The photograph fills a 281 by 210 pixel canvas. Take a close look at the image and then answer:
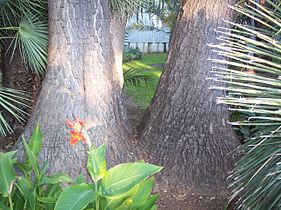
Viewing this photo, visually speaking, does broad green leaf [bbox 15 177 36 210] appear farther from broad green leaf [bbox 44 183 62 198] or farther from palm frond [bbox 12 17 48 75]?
palm frond [bbox 12 17 48 75]

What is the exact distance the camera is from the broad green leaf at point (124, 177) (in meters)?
2.41

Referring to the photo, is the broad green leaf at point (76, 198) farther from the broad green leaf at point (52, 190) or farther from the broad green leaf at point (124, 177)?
the broad green leaf at point (52, 190)

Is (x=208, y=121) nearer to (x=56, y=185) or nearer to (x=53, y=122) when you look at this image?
(x=53, y=122)

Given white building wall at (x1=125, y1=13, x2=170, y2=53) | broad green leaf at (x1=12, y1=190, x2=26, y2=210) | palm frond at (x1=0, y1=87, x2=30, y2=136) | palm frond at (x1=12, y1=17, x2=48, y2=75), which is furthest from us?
white building wall at (x1=125, y1=13, x2=170, y2=53)

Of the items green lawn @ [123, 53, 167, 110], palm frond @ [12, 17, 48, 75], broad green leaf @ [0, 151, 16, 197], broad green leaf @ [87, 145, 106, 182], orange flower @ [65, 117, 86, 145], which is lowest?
green lawn @ [123, 53, 167, 110]

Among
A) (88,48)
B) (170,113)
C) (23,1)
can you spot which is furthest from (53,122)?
(23,1)

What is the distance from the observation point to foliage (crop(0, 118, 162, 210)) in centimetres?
231

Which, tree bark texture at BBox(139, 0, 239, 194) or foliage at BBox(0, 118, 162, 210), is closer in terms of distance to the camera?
foliage at BBox(0, 118, 162, 210)

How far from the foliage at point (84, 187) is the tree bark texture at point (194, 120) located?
1264 mm

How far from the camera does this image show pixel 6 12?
5406 mm

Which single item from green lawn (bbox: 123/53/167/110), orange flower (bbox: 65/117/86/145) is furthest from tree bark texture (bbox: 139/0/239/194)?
green lawn (bbox: 123/53/167/110)

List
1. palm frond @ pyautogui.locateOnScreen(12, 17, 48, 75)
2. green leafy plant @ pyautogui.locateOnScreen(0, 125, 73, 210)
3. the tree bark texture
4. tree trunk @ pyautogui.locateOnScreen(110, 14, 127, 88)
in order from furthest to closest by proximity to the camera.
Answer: tree trunk @ pyautogui.locateOnScreen(110, 14, 127, 88)
palm frond @ pyautogui.locateOnScreen(12, 17, 48, 75)
the tree bark texture
green leafy plant @ pyautogui.locateOnScreen(0, 125, 73, 210)

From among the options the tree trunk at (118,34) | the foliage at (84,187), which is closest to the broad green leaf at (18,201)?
the foliage at (84,187)

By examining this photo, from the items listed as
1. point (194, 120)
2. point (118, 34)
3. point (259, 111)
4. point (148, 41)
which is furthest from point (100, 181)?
point (148, 41)
